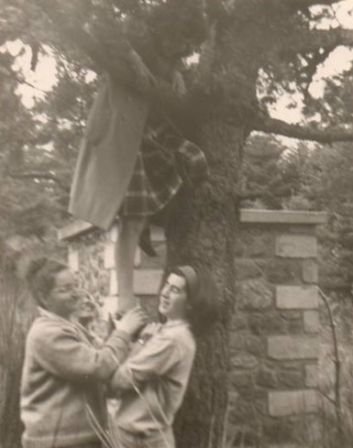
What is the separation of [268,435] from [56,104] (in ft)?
6.06

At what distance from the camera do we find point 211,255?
10.6ft

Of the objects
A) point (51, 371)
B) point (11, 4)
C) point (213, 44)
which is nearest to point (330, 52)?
point (213, 44)

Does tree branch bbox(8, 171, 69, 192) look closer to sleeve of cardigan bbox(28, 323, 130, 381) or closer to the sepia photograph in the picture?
the sepia photograph

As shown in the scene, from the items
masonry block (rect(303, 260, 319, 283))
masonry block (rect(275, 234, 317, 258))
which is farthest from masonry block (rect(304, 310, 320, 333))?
masonry block (rect(275, 234, 317, 258))

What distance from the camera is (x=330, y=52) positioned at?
3.90m

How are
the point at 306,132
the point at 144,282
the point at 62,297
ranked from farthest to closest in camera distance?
the point at 306,132
the point at 144,282
the point at 62,297

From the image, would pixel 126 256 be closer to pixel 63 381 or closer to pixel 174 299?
pixel 174 299

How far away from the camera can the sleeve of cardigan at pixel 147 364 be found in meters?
2.95

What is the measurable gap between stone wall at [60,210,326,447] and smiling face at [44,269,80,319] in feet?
2.31

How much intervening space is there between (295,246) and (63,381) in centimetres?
160

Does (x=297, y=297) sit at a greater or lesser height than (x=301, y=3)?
lesser

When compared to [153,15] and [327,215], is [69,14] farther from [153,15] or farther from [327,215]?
[327,215]

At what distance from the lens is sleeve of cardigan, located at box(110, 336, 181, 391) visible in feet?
9.69

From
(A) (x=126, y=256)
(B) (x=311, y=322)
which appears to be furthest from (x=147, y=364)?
(B) (x=311, y=322)
